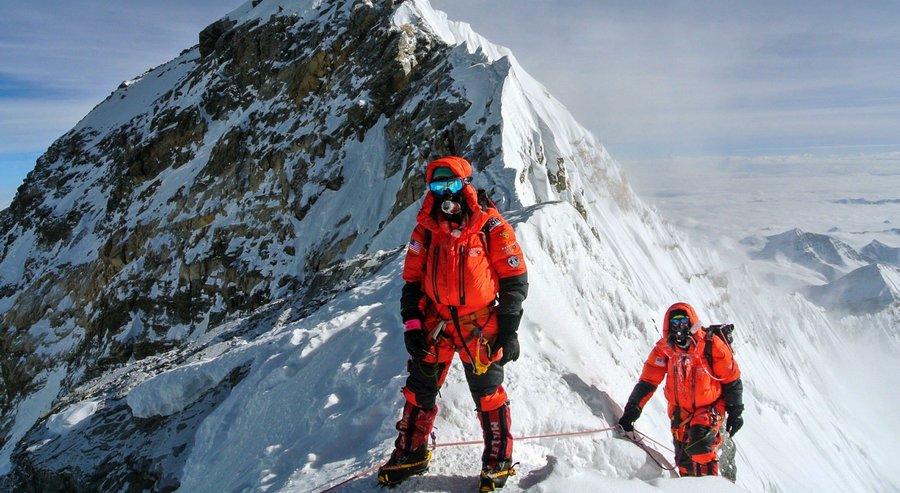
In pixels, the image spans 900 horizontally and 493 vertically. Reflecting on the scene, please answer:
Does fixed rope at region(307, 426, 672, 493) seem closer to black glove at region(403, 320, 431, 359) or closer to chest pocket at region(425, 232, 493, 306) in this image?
black glove at region(403, 320, 431, 359)

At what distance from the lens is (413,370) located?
3654mm

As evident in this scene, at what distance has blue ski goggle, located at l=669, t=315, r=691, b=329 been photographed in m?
5.02

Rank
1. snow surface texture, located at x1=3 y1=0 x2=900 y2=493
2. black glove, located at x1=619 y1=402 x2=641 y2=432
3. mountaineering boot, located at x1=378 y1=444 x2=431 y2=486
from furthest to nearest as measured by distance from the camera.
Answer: black glove, located at x1=619 y1=402 x2=641 y2=432 → snow surface texture, located at x1=3 y1=0 x2=900 y2=493 → mountaineering boot, located at x1=378 y1=444 x2=431 y2=486

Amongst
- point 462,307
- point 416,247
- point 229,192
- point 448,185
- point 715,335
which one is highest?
point 229,192

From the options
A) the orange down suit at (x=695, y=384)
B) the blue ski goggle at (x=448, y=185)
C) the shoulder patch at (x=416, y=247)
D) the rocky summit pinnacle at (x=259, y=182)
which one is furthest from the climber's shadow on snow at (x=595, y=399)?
the rocky summit pinnacle at (x=259, y=182)

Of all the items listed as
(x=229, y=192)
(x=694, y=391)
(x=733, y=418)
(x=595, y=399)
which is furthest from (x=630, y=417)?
(x=229, y=192)

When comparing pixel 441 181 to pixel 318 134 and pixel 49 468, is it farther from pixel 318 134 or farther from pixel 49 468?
pixel 318 134

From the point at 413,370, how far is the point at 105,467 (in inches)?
181

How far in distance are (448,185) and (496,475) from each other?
1.95 meters

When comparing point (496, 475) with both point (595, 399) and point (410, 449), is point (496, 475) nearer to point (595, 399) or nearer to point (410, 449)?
point (410, 449)

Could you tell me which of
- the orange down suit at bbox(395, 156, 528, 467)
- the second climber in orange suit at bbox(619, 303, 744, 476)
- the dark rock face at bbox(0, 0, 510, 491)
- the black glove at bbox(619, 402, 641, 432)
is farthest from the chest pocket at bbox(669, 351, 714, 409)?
the dark rock face at bbox(0, 0, 510, 491)

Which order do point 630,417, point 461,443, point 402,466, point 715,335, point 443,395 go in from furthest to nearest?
point 715,335 → point 630,417 → point 443,395 → point 461,443 → point 402,466

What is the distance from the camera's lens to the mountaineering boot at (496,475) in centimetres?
331

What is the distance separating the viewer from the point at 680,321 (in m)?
5.05
